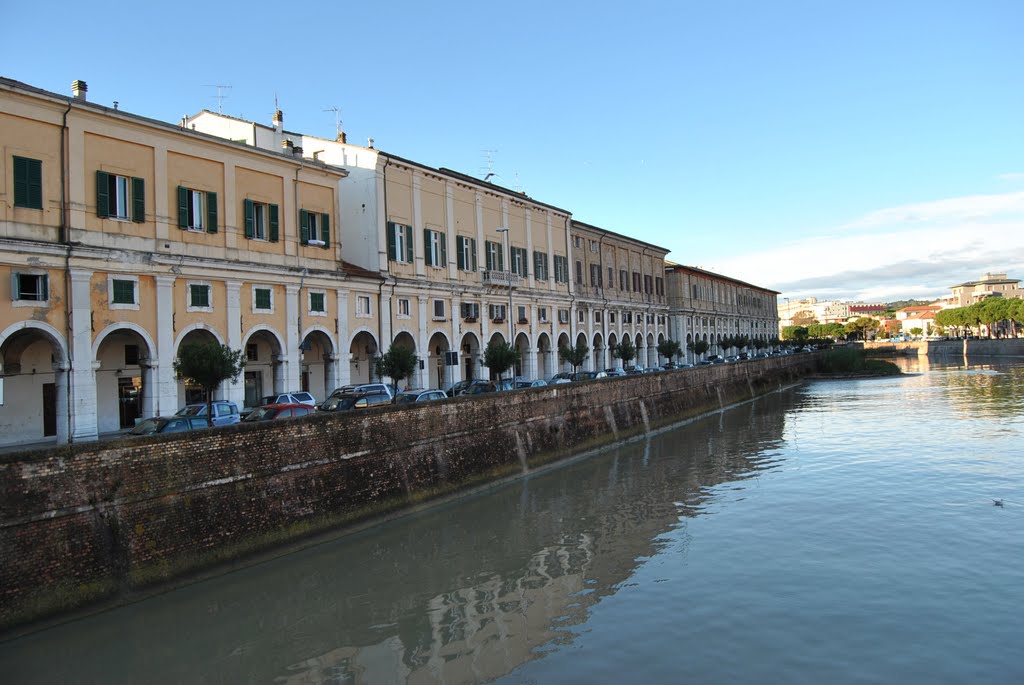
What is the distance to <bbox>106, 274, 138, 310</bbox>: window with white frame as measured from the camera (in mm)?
24156

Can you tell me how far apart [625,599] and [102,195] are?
833 inches

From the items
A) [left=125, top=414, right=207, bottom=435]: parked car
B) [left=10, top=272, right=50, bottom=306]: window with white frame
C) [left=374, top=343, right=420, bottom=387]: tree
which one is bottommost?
[left=125, top=414, right=207, bottom=435]: parked car

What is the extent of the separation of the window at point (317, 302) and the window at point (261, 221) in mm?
2753

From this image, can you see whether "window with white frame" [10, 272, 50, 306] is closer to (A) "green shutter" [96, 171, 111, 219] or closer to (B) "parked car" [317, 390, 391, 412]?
(A) "green shutter" [96, 171, 111, 219]

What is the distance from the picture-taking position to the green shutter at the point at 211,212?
2764 centimetres

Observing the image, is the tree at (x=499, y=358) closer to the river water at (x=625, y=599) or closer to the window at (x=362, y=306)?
the window at (x=362, y=306)

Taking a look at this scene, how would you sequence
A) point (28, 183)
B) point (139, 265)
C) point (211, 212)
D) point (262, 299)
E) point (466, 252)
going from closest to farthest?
point (28, 183) → point (139, 265) → point (211, 212) → point (262, 299) → point (466, 252)

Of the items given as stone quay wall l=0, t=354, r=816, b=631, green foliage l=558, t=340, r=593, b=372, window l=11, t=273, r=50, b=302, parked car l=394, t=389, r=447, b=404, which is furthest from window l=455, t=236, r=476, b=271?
window l=11, t=273, r=50, b=302

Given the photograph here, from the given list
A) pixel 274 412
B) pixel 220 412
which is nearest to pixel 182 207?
pixel 220 412

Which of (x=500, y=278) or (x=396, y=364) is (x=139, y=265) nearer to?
(x=396, y=364)

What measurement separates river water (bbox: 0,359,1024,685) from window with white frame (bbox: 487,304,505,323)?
1938cm

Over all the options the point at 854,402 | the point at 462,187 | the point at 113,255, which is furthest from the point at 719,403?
the point at 113,255

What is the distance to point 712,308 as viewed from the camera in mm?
82812

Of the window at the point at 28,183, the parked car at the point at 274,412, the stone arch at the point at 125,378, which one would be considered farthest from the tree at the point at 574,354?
the window at the point at 28,183
